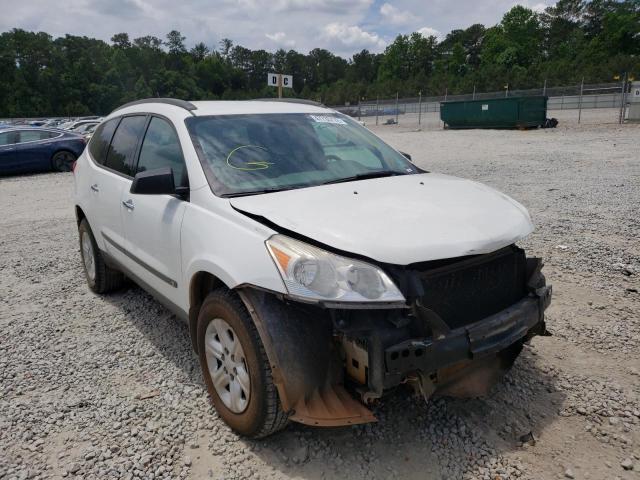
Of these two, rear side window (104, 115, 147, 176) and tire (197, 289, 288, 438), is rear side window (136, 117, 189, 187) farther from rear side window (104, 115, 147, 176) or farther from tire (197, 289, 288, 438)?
tire (197, 289, 288, 438)

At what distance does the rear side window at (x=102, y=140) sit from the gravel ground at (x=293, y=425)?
1.36 m

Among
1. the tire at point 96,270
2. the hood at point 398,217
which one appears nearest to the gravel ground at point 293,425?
the tire at point 96,270

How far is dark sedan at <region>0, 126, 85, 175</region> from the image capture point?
15086mm

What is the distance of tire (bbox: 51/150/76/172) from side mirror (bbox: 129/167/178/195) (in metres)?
14.5

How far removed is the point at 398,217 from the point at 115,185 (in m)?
2.54

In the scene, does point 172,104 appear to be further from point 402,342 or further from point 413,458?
point 413,458

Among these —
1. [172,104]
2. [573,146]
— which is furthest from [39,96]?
[172,104]

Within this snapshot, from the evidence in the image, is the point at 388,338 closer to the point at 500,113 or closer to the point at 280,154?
the point at 280,154

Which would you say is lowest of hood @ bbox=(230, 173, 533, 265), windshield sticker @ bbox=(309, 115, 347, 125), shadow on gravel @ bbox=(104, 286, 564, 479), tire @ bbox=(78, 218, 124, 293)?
shadow on gravel @ bbox=(104, 286, 564, 479)

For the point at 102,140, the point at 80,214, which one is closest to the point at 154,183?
the point at 102,140

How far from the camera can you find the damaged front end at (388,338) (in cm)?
229

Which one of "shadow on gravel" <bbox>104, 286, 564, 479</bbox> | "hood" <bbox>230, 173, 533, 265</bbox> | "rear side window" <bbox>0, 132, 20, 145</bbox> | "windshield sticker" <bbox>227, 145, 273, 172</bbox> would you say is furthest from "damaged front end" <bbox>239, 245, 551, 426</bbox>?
"rear side window" <bbox>0, 132, 20, 145</bbox>

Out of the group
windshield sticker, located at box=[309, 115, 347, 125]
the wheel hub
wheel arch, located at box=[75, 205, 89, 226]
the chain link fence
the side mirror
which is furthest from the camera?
the chain link fence

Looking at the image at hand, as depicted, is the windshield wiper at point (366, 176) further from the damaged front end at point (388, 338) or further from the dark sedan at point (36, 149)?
the dark sedan at point (36, 149)
